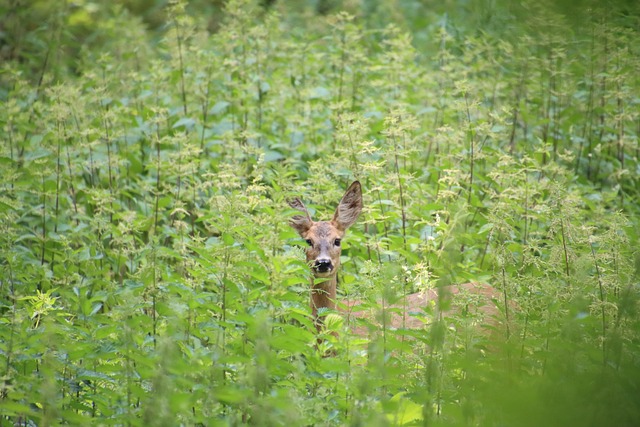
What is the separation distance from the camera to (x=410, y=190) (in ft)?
20.4

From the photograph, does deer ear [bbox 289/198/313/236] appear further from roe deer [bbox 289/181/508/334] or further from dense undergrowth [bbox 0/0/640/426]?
dense undergrowth [bbox 0/0/640/426]

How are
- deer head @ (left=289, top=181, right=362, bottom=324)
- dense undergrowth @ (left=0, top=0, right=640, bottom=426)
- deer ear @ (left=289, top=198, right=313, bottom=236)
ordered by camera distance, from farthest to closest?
deer ear @ (left=289, top=198, right=313, bottom=236), deer head @ (left=289, top=181, right=362, bottom=324), dense undergrowth @ (left=0, top=0, right=640, bottom=426)

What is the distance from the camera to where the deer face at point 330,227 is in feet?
18.5

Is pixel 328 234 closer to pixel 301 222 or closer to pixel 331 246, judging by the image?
pixel 331 246

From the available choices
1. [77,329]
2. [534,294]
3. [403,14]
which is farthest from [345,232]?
[403,14]

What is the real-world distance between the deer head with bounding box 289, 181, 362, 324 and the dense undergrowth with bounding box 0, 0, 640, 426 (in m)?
0.13

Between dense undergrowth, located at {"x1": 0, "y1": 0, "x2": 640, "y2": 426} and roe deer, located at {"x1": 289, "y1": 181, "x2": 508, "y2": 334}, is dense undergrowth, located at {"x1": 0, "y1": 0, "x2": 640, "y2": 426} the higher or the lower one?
the higher one

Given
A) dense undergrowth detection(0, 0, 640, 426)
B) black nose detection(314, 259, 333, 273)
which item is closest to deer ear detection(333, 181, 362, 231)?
dense undergrowth detection(0, 0, 640, 426)

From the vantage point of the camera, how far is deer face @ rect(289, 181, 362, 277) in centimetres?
565

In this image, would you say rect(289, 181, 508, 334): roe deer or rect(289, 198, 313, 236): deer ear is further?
rect(289, 198, 313, 236): deer ear

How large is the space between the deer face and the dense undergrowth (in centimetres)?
13

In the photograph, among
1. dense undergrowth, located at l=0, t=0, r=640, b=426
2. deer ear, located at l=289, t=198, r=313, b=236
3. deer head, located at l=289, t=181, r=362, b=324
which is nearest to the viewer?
dense undergrowth, located at l=0, t=0, r=640, b=426

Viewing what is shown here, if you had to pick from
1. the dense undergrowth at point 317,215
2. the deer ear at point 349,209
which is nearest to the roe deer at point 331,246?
the deer ear at point 349,209

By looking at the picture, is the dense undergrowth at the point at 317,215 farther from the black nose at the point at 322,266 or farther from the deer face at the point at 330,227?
the black nose at the point at 322,266
